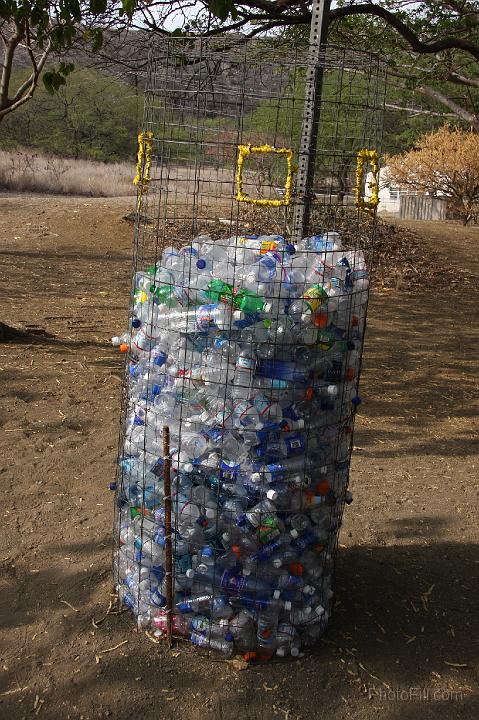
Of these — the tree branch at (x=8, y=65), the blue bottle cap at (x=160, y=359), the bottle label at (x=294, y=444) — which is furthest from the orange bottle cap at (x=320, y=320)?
the tree branch at (x=8, y=65)

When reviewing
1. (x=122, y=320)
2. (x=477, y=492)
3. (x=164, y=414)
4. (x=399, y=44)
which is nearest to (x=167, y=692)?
(x=164, y=414)

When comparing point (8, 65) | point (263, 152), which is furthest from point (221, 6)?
point (8, 65)

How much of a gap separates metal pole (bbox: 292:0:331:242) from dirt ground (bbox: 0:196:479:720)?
5.66ft

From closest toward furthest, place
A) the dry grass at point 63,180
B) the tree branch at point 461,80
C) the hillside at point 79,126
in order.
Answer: the tree branch at point 461,80, the dry grass at point 63,180, the hillside at point 79,126

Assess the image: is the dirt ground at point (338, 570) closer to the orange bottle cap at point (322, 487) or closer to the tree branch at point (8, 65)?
the orange bottle cap at point (322, 487)

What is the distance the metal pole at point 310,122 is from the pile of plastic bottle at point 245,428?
75 cm

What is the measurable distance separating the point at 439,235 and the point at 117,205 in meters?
6.70

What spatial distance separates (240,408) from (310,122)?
5.68 feet

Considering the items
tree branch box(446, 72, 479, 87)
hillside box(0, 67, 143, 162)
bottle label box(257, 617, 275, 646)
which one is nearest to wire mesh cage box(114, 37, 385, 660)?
bottle label box(257, 617, 275, 646)

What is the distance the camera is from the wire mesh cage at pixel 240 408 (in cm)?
303

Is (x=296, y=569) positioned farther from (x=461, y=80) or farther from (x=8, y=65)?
(x=461, y=80)

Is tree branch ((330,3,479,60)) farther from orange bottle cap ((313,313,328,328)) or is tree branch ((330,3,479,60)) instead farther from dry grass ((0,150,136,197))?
dry grass ((0,150,136,197))

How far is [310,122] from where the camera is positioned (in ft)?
13.1

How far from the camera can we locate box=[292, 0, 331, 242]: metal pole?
Answer: 3881mm
